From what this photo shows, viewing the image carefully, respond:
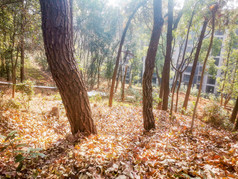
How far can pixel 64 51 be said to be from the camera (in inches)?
103

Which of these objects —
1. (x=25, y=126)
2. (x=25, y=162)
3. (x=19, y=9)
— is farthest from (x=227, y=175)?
(x=19, y=9)

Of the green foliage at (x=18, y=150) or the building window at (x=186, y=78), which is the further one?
the building window at (x=186, y=78)

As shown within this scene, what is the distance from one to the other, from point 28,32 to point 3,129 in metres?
4.63

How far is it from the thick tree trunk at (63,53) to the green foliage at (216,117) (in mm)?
8543

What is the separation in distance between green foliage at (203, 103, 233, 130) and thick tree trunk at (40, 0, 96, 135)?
8543 mm

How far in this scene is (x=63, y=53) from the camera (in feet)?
8.60

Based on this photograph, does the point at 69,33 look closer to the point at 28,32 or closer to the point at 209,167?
the point at 209,167

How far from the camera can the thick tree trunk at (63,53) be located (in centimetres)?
247

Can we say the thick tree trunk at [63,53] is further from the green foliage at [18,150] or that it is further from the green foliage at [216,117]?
the green foliage at [216,117]

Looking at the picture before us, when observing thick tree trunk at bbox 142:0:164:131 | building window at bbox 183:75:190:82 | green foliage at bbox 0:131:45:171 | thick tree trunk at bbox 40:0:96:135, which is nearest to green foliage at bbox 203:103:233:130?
thick tree trunk at bbox 142:0:164:131

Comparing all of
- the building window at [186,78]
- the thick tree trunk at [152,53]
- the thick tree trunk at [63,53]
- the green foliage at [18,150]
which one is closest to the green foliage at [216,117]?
the thick tree trunk at [152,53]

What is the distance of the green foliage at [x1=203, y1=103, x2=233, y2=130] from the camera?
24.9ft

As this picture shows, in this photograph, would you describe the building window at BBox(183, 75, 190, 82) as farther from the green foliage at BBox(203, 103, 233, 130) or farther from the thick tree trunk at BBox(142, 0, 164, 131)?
the thick tree trunk at BBox(142, 0, 164, 131)

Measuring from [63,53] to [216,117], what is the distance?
938 cm
